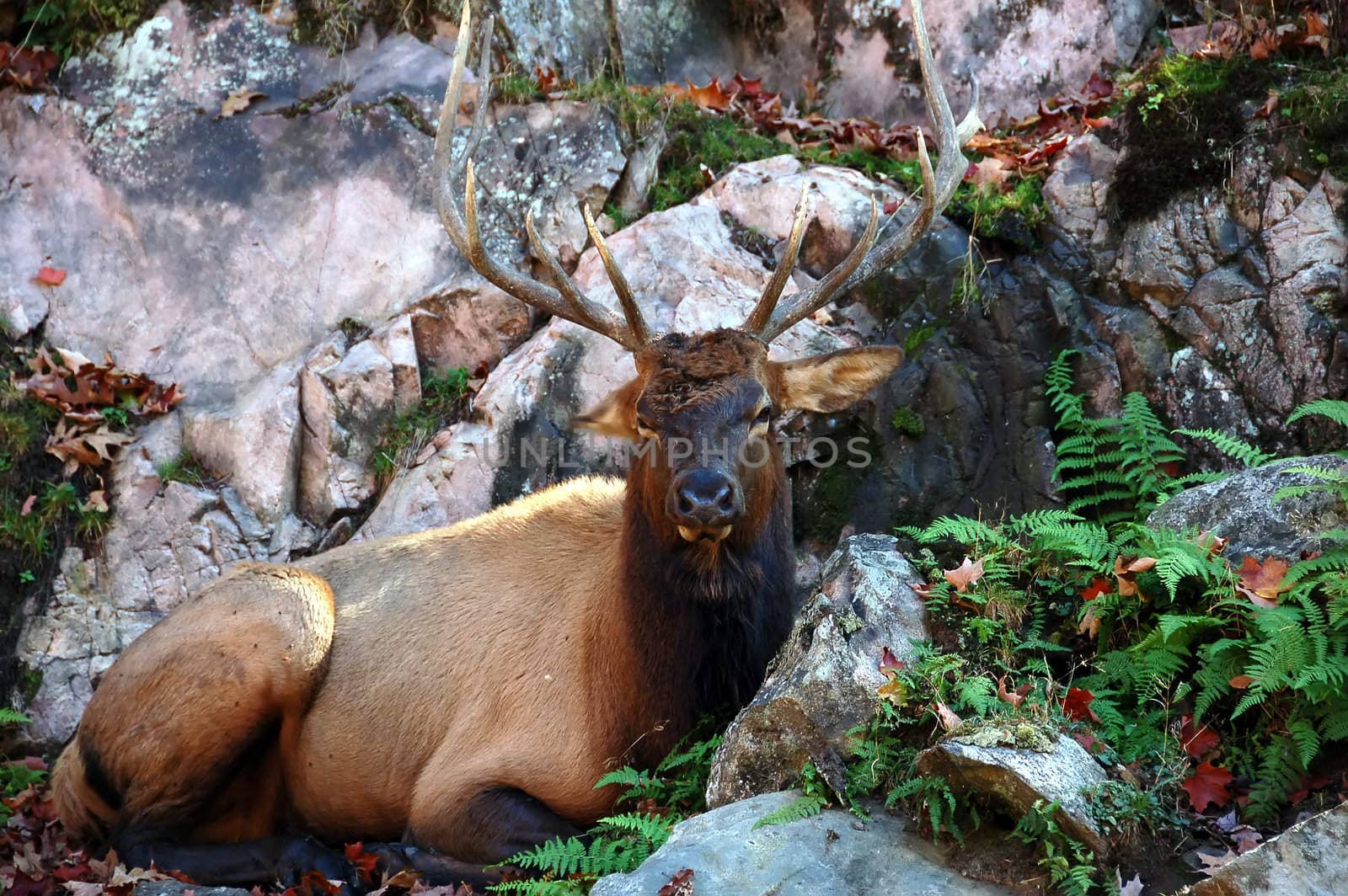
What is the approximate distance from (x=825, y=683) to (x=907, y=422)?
3313 millimetres

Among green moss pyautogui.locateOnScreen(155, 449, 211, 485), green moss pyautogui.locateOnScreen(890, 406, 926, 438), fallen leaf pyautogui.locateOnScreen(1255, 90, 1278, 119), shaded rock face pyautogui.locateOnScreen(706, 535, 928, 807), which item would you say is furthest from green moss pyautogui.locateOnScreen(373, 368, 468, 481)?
fallen leaf pyautogui.locateOnScreen(1255, 90, 1278, 119)

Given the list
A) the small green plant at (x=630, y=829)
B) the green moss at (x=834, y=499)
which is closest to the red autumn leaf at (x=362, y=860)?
the small green plant at (x=630, y=829)

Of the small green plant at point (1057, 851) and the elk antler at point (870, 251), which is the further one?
the elk antler at point (870, 251)

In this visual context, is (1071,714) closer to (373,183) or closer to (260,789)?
(260,789)

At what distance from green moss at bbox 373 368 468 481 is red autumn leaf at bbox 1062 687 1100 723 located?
5.06 metres

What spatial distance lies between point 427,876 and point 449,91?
397 cm

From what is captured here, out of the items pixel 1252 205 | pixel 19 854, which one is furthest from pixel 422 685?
pixel 1252 205

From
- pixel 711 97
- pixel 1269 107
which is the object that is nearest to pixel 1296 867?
pixel 1269 107

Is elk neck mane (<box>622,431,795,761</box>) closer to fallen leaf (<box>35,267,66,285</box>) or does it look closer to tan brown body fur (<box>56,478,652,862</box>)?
tan brown body fur (<box>56,478,652,862</box>)

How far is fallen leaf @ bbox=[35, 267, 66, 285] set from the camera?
347 inches

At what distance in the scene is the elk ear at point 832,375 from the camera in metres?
6.05

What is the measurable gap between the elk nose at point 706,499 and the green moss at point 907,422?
2918mm

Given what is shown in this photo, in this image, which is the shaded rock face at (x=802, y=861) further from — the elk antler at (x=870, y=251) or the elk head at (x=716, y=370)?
the elk antler at (x=870, y=251)

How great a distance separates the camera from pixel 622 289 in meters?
5.84
